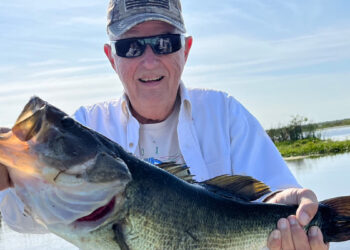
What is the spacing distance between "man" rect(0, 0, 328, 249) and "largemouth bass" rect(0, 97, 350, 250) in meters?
1.59

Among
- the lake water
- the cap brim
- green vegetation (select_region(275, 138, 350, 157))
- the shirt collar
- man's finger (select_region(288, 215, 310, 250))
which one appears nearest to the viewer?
man's finger (select_region(288, 215, 310, 250))

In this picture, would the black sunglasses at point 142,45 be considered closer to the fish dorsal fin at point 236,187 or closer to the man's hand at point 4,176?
the fish dorsal fin at point 236,187

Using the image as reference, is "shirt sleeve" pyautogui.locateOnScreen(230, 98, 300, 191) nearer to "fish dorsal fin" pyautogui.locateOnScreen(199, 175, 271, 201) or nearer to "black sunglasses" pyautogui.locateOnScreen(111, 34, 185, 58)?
"black sunglasses" pyautogui.locateOnScreen(111, 34, 185, 58)

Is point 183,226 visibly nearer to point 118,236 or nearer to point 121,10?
point 118,236

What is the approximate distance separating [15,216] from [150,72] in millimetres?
1703

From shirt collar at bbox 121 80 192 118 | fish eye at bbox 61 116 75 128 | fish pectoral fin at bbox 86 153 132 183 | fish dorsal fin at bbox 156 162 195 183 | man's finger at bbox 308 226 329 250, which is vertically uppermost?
shirt collar at bbox 121 80 192 118

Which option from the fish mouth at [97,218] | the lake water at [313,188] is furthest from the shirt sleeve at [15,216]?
the lake water at [313,188]

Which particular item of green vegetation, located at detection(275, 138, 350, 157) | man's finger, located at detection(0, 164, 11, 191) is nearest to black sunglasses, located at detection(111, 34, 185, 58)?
man's finger, located at detection(0, 164, 11, 191)

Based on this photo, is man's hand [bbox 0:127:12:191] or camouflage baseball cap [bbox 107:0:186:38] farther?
camouflage baseball cap [bbox 107:0:186:38]

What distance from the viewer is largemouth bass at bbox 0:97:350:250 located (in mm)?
2338

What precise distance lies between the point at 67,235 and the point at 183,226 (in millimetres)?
645

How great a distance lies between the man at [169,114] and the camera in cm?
421

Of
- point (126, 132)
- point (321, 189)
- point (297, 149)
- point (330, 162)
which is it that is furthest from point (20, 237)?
point (297, 149)

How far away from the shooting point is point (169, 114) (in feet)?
14.8
